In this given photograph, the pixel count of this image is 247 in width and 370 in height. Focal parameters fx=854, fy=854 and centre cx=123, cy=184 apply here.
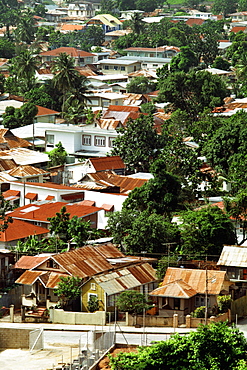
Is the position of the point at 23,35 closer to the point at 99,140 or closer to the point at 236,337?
the point at 99,140

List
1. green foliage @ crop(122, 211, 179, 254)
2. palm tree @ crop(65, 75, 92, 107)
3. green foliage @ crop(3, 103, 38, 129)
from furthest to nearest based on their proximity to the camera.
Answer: palm tree @ crop(65, 75, 92, 107) < green foliage @ crop(3, 103, 38, 129) < green foliage @ crop(122, 211, 179, 254)

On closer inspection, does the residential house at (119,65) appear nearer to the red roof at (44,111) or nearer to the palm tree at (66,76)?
the palm tree at (66,76)

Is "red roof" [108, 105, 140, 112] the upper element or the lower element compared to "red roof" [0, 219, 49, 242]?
upper

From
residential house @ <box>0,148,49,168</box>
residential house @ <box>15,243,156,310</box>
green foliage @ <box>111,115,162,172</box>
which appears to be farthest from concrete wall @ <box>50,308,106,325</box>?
residential house @ <box>0,148,49,168</box>

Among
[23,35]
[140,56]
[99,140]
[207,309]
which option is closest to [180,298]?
[207,309]

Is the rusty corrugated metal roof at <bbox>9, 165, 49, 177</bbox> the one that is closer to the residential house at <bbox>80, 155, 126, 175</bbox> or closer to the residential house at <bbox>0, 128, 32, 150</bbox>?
the residential house at <bbox>80, 155, 126, 175</bbox>

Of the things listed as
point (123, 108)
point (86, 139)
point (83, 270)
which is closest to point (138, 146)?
point (86, 139)

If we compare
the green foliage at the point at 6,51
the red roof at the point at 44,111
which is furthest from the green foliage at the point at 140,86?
the green foliage at the point at 6,51
